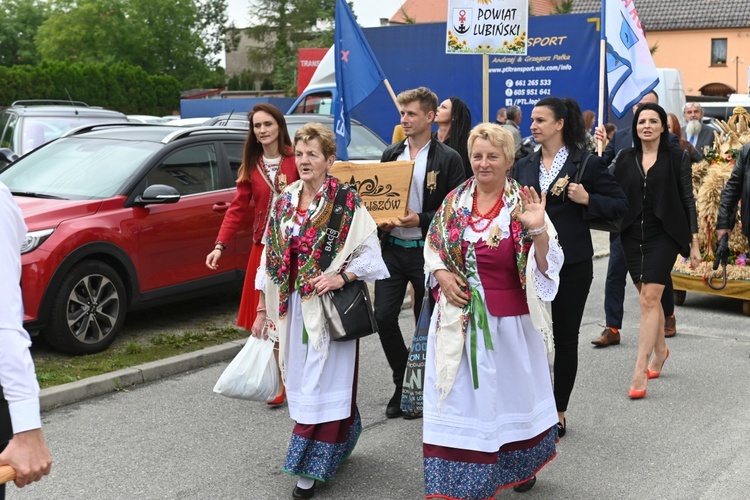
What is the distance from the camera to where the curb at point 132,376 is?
6582mm

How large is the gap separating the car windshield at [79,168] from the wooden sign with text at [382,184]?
2935 mm

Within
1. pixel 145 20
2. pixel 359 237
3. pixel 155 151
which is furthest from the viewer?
pixel 145 20

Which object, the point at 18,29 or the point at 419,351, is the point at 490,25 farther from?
the point at 18,29

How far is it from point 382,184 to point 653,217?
2084 millimetres

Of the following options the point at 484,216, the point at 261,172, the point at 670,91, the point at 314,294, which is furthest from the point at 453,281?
the point at 670,91

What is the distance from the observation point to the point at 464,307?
182 inches

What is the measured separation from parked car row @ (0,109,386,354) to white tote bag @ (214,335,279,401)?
214 cm

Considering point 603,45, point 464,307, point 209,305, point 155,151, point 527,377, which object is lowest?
point 209,305

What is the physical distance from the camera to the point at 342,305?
4996 millimetres

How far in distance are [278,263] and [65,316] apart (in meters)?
2.87

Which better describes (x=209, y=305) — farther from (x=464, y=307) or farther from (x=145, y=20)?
(x=145, y=20)

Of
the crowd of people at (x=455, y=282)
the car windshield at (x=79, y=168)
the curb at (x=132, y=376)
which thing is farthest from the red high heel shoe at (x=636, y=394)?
the car windshield at (x=79, y=168)

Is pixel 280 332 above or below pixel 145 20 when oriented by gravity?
below

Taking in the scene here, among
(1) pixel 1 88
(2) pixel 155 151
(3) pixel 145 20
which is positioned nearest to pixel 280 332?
(2) pixel 155 151
